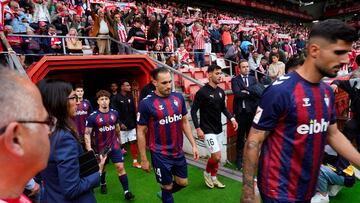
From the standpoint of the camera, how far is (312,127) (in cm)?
210

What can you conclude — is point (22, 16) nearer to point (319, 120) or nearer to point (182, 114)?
point (182, 114)

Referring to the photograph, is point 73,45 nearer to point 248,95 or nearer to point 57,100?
point 248,95

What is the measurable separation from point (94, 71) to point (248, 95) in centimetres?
541

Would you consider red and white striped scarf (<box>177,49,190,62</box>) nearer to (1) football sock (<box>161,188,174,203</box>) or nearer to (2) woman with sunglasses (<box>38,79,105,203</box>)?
(1) football sock (<box>161,188,174,203</box>)

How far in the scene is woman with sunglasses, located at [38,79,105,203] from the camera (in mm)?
1965

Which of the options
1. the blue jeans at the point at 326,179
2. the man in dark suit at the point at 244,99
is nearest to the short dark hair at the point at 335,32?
the blue jeans at the point at 326,179

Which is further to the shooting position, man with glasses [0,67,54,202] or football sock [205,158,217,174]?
football sock [205,158,217,174]

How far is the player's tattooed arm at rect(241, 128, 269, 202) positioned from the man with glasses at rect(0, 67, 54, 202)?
148 centimetres

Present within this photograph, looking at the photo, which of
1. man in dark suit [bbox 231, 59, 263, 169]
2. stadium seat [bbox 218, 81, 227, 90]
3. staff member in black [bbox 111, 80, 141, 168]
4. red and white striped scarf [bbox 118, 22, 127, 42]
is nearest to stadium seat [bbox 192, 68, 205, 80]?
stadium seat [bbox 218, 81, 227, 90]

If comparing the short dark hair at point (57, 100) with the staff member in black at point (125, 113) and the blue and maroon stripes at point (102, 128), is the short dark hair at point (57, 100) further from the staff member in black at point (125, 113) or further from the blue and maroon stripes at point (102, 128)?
the staff member in black at point (125, 113)

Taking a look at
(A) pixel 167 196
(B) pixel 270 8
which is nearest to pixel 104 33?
(A) pixel 167 196

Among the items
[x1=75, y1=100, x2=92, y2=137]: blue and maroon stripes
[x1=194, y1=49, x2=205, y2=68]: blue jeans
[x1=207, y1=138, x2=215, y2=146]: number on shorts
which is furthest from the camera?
[x1=194, y1=49, x2=205, y2=68]: blue jeans

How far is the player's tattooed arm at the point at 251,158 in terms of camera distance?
6.82 feet

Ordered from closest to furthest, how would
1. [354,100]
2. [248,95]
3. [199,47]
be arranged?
[354,100]
[248,95]
[199,47]
